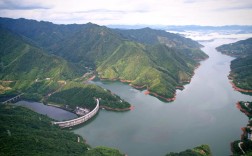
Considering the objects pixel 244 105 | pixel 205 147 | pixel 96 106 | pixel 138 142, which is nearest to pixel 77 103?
pixel 96 106

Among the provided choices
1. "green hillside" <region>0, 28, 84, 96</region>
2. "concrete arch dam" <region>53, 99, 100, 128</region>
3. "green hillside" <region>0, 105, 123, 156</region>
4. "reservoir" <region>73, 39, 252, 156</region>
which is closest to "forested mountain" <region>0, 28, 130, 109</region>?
"green hillside" <region>0, 28, 84, 96</region>

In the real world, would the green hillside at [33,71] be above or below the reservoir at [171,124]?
above

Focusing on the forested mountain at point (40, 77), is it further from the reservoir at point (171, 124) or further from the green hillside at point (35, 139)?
the green hillside at point (35, 139)

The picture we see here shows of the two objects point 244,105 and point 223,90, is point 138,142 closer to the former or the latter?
point 244,105

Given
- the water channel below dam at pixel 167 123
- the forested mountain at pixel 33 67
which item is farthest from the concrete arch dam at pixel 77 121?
the forested mountain at pixel 33 67

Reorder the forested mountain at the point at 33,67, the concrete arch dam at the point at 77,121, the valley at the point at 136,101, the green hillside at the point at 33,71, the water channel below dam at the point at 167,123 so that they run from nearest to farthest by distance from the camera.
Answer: the valley at the point at 136,101, the water channel below dam at the point at 167,123, the concrete arch dam at the point at 77,121, the green hillside at the point at 33,71, the forested mountain at the point at 33,67
